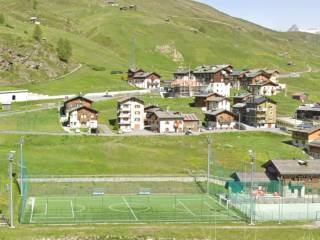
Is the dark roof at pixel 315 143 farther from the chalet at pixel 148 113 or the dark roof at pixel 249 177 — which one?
the chalet at pixel 148 113

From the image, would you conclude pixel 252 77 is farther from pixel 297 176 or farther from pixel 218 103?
pixel 297 176

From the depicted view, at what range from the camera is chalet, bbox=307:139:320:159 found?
87812mm

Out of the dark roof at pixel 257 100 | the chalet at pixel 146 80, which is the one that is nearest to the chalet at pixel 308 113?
the dark roof at pixel 257 100

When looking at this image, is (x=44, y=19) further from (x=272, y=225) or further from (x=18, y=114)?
(x=272, y=225)

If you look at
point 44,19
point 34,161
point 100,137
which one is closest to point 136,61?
point 44,19

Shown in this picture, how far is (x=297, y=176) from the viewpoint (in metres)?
67.6

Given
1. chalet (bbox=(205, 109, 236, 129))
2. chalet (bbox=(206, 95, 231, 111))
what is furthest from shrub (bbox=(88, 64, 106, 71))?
chalet (bbox=(205, 109, 236, 129))

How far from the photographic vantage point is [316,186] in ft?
224

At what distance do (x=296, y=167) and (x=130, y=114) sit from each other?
129ft

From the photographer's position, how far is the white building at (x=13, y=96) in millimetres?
111725

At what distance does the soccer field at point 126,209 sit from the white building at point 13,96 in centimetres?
5421

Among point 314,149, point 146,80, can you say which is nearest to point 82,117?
point 314,149

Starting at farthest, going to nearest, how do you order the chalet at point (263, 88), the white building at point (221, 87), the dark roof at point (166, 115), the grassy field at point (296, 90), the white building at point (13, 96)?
the chalet at point (263, 88)
the white building at point (221, 87)
the grassy field at point (296, 90)
the white building at point (13, 96)
the dark roof at point (166, 115)

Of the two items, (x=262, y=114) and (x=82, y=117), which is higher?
(x=262, y=114)
